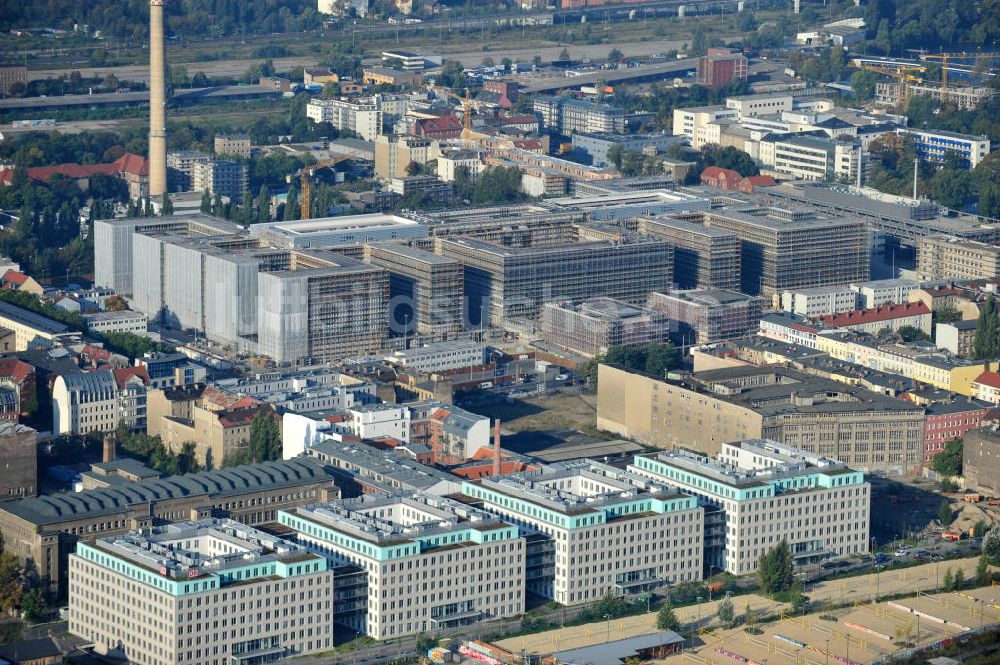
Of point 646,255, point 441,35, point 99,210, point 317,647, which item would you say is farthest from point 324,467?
point 441,35

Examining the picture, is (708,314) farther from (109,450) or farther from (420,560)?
(420,560)

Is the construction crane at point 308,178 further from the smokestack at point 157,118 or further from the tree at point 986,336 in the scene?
the tree at point 986,336

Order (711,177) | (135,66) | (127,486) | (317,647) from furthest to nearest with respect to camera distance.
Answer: (135,66), (711,177), (127,486), (317,647)

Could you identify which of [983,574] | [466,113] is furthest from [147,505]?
[466,113]

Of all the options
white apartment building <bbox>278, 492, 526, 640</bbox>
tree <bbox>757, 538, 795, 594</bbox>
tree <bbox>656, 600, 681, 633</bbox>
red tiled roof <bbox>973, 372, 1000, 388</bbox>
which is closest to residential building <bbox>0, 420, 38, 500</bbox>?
white apartment building <bbox>278, 492, 526, 640</bbox>

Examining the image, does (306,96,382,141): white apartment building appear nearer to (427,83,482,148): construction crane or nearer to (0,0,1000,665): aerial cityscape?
(0,0,1000,665): aerial cityscape

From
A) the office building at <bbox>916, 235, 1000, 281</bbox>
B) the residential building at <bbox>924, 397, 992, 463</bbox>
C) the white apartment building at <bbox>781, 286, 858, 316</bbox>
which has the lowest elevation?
the residential building at <bbox>924, 397, 992, 463</bbox>

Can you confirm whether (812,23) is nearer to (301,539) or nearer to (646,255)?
(646,255)
